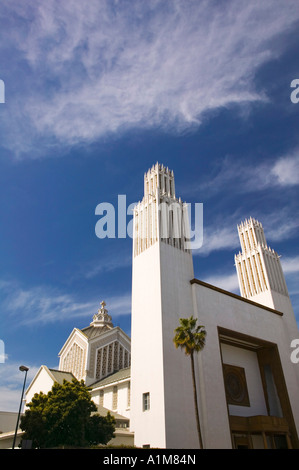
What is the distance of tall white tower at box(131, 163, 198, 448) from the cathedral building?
0.08 m

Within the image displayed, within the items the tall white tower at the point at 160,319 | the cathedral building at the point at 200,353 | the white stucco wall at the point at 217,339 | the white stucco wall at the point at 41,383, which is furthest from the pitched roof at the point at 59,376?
the white stucco wall at the point at 217,339

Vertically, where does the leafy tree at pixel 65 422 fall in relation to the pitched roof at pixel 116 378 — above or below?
below

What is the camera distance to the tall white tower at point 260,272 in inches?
1709

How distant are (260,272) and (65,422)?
98.9 feet

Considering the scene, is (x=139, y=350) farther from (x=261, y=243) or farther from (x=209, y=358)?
(x=261, y=243)

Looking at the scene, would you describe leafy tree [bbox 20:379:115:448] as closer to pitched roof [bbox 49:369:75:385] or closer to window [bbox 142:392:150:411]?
window [bbox 142:392:150:411]

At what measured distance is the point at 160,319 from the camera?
90.3ft

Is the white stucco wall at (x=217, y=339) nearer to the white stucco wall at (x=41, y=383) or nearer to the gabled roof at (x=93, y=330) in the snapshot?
the white stucco wall at (x=41, y=383)

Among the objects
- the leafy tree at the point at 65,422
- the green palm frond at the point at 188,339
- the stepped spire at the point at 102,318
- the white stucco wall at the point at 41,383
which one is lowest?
the leafy tree at the point at 65,422

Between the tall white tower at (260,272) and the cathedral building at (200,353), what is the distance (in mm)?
146

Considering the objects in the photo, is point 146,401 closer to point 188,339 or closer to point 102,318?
point 188,339

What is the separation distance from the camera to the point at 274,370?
36.8 meters

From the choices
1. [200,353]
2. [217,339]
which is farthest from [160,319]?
[217,339]

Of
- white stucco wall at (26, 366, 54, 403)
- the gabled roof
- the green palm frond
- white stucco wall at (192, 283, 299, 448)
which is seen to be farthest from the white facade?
the gabled roof
